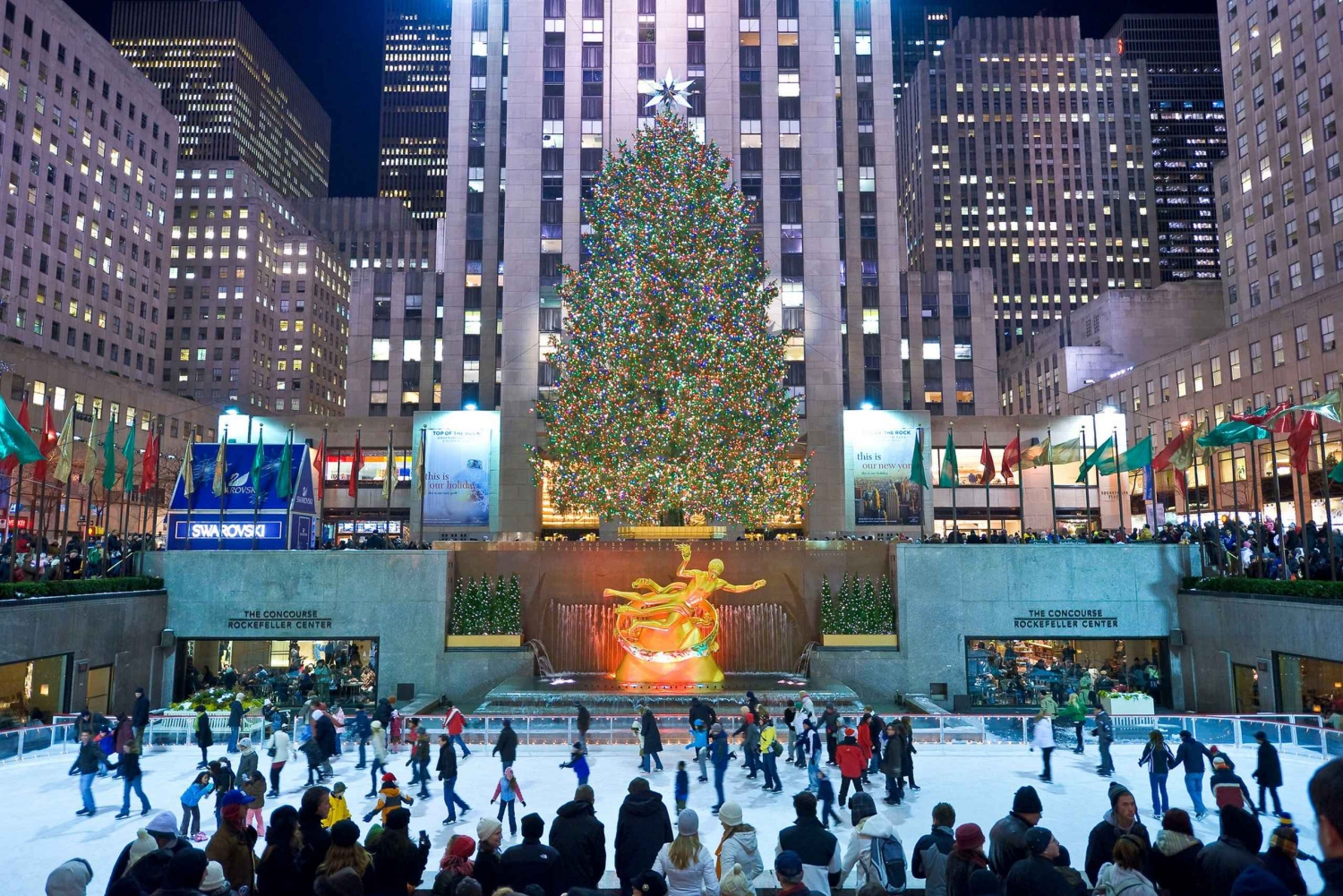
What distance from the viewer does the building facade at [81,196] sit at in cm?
7306

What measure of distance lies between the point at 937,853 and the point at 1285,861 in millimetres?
2620

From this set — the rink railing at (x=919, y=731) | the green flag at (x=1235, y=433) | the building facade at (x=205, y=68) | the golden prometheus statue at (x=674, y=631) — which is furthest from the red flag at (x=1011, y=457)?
the building facade at (x=205, y=68)

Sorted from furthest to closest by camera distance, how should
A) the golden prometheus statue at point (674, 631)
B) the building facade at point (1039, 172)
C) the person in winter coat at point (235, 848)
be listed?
the building facade at point (1039, 172), the golden prometheus statue at point (674, 631), the person in winter coat at point (235, 848)

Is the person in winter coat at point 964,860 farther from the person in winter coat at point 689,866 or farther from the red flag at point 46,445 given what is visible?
the red flag at point 46,445

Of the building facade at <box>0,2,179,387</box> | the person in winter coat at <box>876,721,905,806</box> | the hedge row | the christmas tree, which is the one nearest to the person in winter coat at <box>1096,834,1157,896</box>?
the person in winter coat at <box>876,721,905,806</box>

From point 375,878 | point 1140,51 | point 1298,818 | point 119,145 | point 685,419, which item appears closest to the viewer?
point 375,878

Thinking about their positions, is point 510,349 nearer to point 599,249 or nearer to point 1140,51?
point 599,249

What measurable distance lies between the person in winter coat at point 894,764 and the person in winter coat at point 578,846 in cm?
879

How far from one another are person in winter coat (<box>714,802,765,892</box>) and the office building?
6032 inches

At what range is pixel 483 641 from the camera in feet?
103

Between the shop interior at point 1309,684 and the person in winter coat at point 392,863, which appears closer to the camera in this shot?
the person in winter coat at point 392,863

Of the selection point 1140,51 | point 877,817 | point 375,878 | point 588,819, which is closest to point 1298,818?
point 877,817

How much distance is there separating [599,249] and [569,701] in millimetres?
20789

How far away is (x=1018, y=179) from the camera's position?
140 m
